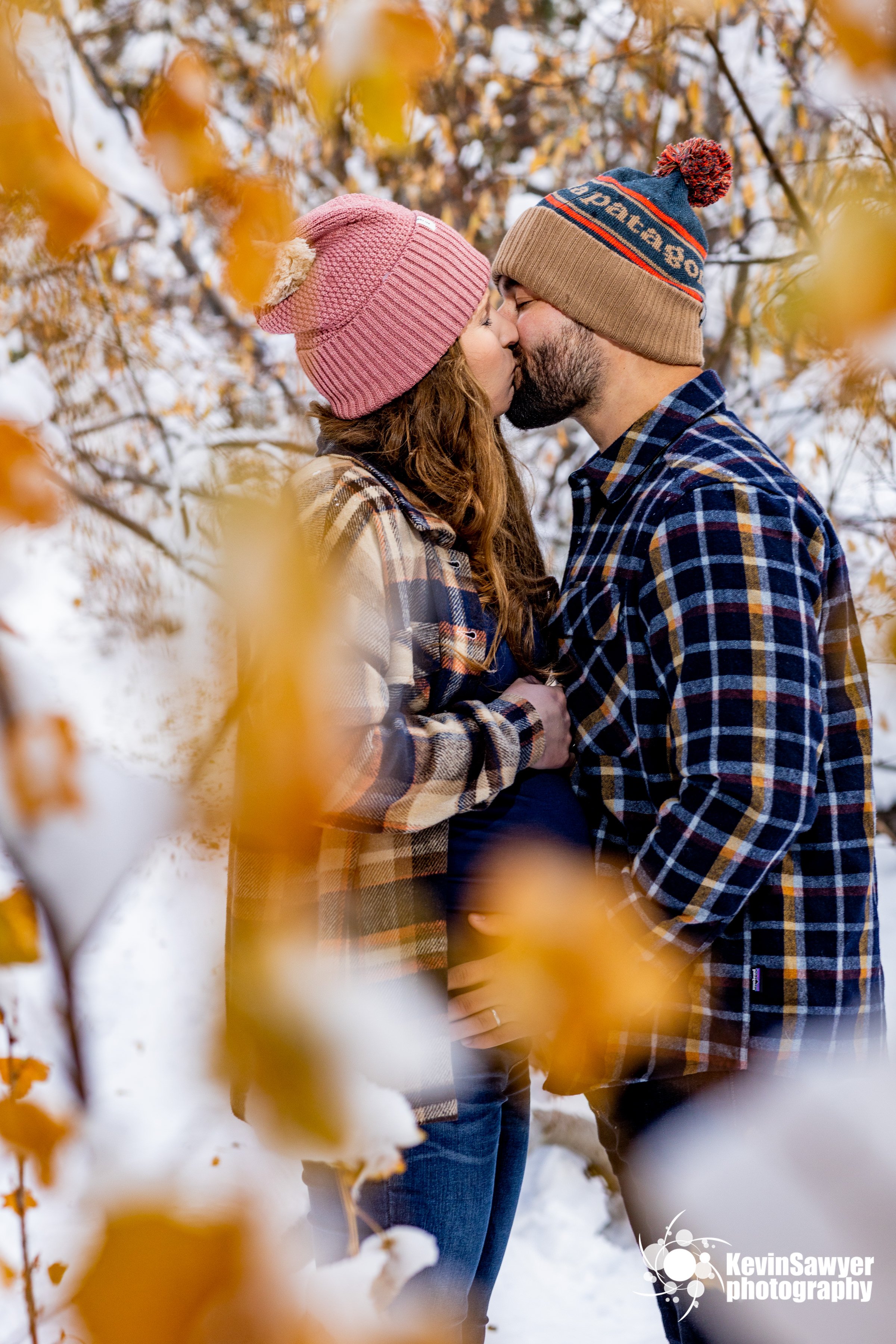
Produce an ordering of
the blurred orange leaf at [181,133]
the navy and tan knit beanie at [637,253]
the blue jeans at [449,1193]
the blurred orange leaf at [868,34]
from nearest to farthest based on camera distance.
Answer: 1. the blurred orange leaf at [868,34]
2. the blue jeans at [449,1193]
3. the blurred orange leaf at [181,133]
4. the navy and tan knit beanie at [637,253]

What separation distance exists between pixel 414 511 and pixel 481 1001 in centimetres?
64

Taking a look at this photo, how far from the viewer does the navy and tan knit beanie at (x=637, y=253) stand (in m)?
1.33

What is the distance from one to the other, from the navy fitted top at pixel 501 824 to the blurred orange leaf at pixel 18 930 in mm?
488

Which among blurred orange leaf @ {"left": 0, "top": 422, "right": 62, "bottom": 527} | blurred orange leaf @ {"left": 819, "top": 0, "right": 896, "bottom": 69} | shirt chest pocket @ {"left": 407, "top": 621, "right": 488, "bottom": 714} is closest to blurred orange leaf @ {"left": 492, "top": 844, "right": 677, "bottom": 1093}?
shirt chest pocket @ {"left": 407, "top": 621, "right": 488, "bottom": 714}

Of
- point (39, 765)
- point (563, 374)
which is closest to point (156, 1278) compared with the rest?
point (39, 765)

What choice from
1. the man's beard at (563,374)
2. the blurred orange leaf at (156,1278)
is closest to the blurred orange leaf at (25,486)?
the blurred orange leaf at (156,1278)

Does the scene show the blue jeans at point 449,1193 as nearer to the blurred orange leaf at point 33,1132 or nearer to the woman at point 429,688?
the woman at point 429,688

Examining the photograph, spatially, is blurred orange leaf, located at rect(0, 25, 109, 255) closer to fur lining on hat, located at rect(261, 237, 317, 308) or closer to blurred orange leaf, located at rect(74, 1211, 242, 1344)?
fur lining on hat, located at rect(261, 237, 317, 308)

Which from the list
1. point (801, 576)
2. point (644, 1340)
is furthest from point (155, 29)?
point (644, 1340)

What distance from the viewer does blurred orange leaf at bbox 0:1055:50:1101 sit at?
33.9 inches

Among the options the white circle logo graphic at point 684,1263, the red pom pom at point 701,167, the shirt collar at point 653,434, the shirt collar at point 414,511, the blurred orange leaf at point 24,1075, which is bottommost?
the white circle logo graphic at point 684,1263

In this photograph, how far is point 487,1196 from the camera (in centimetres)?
113

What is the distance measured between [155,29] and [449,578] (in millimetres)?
2364

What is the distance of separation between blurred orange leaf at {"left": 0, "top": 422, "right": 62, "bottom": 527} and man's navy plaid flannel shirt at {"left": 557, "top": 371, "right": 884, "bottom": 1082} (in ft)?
2.31
